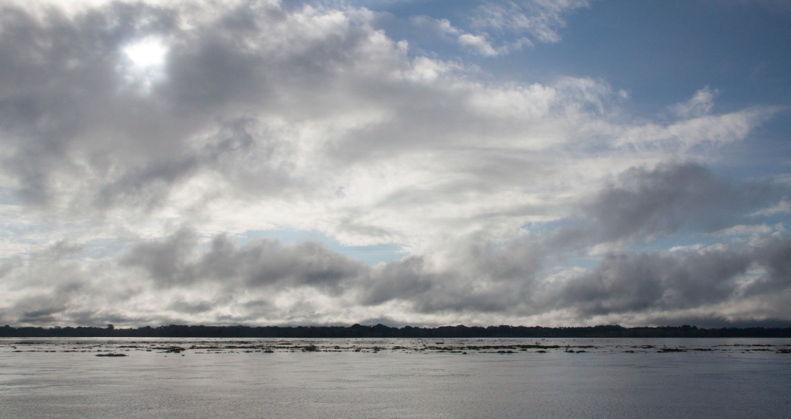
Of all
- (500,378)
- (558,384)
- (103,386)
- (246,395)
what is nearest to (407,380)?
(500,378)

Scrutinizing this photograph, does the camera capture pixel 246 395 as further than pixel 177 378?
No

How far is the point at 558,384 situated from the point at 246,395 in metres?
24.8

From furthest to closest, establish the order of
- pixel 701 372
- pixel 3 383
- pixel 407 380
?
pixel 701 372 < pixel 407 380 < pixel 3 383

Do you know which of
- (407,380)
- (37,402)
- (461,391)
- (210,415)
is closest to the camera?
(210,415)

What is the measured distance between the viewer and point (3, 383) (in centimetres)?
5041

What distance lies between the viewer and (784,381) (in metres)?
53.0

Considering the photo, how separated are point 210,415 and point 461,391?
18.9 meters

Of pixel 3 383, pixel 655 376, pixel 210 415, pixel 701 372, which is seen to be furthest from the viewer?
pixel 701 372

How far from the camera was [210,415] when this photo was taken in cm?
3262

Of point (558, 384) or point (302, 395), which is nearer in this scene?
point (302, 395)

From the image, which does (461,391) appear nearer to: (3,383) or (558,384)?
(558,384)

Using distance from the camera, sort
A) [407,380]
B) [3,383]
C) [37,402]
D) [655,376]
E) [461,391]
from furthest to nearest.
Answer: [655,376], [407,380], [3,383], [461,391], [37,402]

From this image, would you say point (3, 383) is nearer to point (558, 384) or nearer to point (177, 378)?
point (177, 378)

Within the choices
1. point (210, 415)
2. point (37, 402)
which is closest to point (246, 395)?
point (210, 415)
